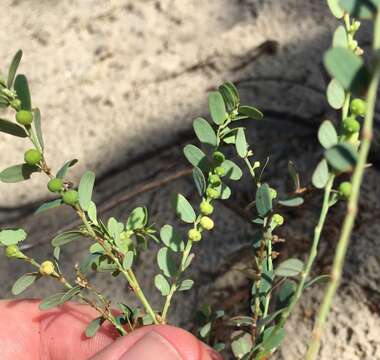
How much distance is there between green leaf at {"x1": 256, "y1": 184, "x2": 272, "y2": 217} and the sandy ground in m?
0.54

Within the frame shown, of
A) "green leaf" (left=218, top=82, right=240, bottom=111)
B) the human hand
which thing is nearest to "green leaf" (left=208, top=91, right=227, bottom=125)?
"green leaf" (left=218, top=82, right=240, bottom=111)

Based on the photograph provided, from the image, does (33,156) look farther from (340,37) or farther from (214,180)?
(340,37)

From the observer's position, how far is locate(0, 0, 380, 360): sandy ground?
4.27 feet

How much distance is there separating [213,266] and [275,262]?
14 centimetres

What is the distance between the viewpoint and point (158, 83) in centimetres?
148

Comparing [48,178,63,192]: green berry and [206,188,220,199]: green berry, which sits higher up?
[48,178,63,192]: green berry

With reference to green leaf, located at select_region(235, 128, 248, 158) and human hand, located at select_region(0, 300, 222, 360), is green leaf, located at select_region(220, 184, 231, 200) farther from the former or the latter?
human hand, located at select_region(0, 300, 222, 360)

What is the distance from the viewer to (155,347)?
27.8 inches

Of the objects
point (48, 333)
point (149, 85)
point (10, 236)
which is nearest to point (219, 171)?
point (10, 236)

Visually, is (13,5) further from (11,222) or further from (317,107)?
(317,107)

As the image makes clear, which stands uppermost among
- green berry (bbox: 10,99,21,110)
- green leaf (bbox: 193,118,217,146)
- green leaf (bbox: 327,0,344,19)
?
green leaf (bbox: 327,0,344,19)

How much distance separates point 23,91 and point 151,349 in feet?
1.09

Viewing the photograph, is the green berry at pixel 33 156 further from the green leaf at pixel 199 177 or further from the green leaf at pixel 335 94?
the green leaf at pixel 335 94

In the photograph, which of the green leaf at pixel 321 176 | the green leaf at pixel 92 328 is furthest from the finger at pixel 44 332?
the green leaf at pixel 321 176
